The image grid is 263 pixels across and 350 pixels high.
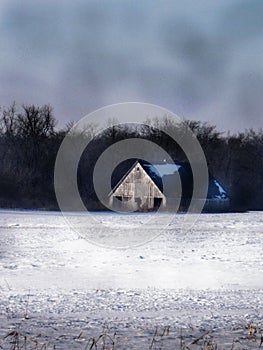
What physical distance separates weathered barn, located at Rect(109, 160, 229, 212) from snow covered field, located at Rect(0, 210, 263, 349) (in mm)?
20807

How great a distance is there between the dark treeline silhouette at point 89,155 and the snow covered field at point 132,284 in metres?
26.2

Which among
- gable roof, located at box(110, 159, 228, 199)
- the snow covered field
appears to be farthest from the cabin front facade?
the snow covered field

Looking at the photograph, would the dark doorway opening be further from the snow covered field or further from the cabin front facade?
the snow covered field

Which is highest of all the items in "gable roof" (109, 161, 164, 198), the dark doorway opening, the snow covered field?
"gable roof" (109, 161, 164, 198)

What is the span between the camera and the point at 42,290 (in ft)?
53.1

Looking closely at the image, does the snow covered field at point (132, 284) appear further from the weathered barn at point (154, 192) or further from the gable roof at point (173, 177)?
the gable roof at point (173, 177)

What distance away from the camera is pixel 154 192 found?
57875mm

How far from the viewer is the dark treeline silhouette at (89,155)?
6384cm

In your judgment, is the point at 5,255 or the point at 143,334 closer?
the point at 143,334

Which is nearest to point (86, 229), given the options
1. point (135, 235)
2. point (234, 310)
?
point (135, 235)

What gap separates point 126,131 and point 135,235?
188 feet

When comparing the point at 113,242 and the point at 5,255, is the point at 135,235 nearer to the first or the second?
the point at 113,242

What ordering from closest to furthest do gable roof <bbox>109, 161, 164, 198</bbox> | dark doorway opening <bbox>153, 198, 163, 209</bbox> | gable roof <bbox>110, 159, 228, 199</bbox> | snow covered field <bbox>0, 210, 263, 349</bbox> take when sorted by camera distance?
snow covered field <bbox>0, 210, 263, 349</bbox> → dark doorway opening <bbox>153, 198, 163, 209</bbox> → gable roof <bbox>109, 161, 164, 198</bbox> → gable roof <bbox>110, 159, 228, 199</bbox>

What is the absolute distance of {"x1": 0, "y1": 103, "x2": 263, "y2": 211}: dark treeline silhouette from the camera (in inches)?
2514
